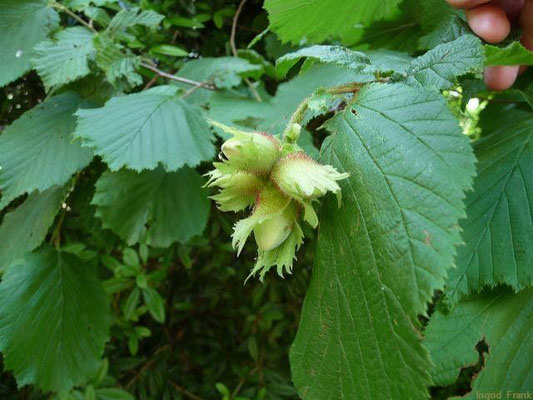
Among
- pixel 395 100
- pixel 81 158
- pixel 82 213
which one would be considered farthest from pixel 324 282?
pixel 82 213

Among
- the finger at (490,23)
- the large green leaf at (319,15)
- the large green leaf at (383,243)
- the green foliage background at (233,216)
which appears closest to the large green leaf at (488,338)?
the green foliage background at (233,216)

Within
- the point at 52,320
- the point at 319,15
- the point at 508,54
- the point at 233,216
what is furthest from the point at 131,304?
the point at 508,54

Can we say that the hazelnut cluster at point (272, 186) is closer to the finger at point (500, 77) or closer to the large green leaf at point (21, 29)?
the finger at point (500, 77)

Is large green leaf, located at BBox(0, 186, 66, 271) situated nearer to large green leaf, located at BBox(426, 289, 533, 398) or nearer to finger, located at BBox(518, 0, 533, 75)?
large green leaf, located at BBox(426, 289, 533, 398)

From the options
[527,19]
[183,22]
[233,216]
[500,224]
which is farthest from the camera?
[233,216]

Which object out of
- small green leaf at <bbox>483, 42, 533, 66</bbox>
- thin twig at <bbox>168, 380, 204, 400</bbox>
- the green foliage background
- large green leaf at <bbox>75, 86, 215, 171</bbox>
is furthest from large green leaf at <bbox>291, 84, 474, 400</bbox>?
thin twig at <bbox>168, 380, 204, 400</bbox>

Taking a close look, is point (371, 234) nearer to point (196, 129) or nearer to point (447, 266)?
point (447, 266)

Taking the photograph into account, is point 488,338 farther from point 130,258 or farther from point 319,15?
point 130,258
